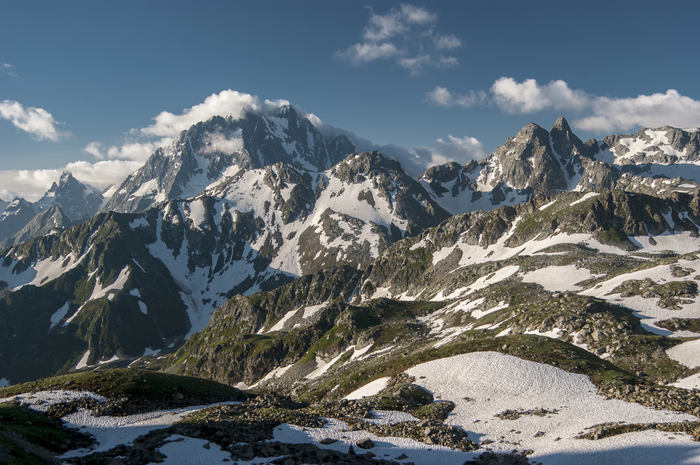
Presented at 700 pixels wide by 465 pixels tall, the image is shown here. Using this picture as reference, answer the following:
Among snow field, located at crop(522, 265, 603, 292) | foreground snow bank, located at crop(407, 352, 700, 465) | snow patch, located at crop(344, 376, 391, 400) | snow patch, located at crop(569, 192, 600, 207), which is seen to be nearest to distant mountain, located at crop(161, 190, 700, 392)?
snow field, located at crop(522, 265, 603, 292)

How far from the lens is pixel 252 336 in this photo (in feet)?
553

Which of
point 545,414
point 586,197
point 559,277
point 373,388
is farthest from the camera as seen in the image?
point 586,197

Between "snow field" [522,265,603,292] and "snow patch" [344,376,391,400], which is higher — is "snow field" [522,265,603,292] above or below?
above

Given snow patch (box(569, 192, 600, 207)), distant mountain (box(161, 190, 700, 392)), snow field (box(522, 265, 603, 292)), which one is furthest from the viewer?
snow patch (box(569, 192, 600, 207))

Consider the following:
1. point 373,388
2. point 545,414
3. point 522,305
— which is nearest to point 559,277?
point 522,305

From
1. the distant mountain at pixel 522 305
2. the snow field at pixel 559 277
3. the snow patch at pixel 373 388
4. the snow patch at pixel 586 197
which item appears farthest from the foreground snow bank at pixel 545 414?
the snow patch at pixel 586 197

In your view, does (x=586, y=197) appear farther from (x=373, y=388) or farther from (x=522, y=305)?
(x=373, y=388)

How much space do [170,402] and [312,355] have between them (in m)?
83.8

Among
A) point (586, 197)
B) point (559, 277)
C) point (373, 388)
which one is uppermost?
point (586, 197)

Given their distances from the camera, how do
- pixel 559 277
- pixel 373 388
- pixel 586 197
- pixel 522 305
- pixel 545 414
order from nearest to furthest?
pixel 545 414, pixel 373 388, pixel 522 305, pixel 559 277, pixel 586 197

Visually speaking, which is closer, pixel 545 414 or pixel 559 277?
pixel 545 414

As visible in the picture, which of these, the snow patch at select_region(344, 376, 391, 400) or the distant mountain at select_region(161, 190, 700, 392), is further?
the distant mountain at select_region(161, 190, 700, 392)

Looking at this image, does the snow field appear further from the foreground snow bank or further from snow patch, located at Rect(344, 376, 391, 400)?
snow patch, located at Rect(344, 376, 391, 400)

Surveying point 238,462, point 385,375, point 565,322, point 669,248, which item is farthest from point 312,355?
point 669,248
